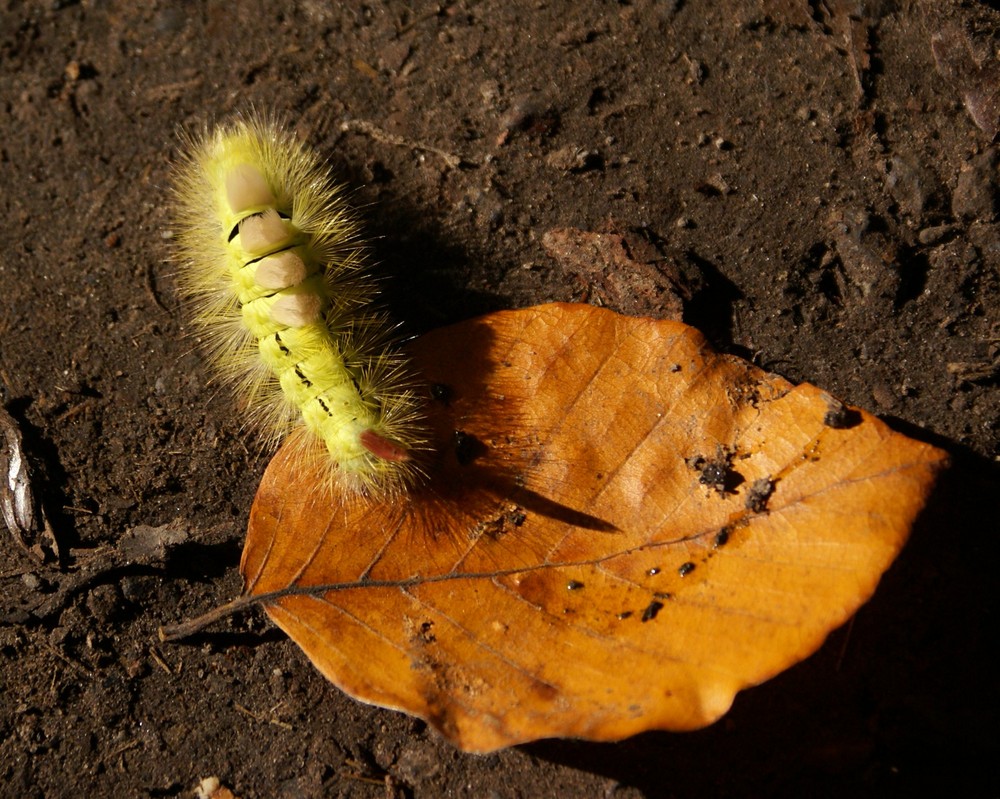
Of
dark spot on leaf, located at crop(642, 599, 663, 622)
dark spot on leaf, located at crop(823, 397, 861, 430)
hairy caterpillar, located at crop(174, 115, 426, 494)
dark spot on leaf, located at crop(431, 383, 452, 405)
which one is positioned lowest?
dark spot on leaf, located at crop(642, 599, 663, 622)

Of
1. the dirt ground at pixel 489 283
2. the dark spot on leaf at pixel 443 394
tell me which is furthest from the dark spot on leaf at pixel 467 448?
the dirt ground at pixel 489 283

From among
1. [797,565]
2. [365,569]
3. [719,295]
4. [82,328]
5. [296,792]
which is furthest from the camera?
[82,328]

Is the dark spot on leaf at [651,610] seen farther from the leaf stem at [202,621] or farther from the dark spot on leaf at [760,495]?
the leaf stem at [202,621]

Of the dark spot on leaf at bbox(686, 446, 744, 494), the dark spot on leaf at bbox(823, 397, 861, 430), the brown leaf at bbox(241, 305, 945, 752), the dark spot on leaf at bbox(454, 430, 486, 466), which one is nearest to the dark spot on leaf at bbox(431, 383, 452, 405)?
the brown leaf at bbox(241, 305, 945, 752)

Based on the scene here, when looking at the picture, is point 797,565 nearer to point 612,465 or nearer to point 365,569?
point 612,465

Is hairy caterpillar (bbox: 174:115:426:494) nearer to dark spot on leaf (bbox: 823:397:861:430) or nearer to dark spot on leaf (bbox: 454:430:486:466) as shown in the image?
dark spot on leaf (bbox: 454:430:486:466)

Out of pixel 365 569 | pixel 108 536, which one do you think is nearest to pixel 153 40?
pixel 108 536

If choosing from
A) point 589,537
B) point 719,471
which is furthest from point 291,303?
point 719,471

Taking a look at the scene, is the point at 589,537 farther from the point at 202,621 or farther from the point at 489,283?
the point at 202,621
